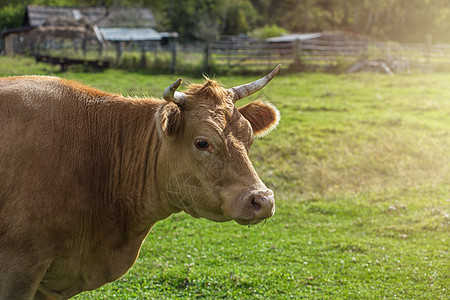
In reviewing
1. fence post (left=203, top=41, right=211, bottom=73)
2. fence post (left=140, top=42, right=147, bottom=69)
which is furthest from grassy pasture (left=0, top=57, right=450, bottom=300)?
fence post (left=140, top=42, right=147, bottom=69)

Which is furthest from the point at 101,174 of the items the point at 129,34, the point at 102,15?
the point at 102,15

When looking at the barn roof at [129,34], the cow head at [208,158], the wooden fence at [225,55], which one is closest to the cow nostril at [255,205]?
the cow head at [208,158]

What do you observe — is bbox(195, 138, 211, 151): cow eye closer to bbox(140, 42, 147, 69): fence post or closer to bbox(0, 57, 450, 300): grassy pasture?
bbox(0, 57, 450, 300): grassy pasture

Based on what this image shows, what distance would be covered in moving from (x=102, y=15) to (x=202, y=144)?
60090 millimetres

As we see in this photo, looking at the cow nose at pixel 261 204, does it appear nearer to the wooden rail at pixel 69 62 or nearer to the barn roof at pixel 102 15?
the wooden rail at pixel 69 62

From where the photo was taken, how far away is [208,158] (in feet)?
13.8

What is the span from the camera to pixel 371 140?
14.0 meters

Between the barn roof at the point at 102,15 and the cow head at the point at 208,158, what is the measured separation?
54205mm

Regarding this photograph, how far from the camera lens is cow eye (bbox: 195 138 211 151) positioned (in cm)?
420

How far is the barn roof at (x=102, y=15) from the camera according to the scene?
54562mm

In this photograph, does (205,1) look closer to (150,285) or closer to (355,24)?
(355,24)

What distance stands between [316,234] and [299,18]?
75.1m

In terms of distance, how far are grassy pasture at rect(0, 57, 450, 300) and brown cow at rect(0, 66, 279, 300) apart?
1263 millimetres

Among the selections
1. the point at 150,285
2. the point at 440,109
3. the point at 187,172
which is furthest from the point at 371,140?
the point at 187,172
